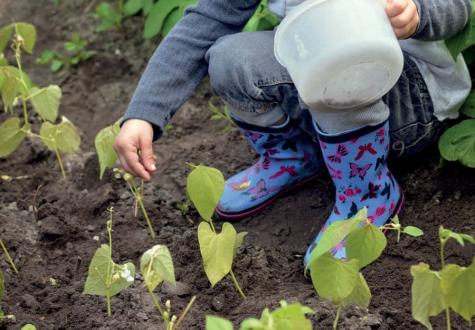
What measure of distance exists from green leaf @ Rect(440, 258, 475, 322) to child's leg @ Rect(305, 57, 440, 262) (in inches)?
15.9

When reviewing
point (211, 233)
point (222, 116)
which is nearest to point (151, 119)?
point (211, 233)

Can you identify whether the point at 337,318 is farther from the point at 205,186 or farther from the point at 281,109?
the point at 281,109

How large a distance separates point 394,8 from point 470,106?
43 centimetres

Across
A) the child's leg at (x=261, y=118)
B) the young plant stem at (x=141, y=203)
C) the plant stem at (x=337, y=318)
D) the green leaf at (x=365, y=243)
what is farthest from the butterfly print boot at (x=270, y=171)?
the green leaf at (x=365, y=243)

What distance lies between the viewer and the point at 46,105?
1.92m

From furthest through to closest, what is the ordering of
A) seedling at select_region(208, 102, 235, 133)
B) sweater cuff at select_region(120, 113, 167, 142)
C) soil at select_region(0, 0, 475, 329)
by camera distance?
seedling at select_region(208, 102, 235, 133) < sweater cuff at select_region(120, 113, 167, 142) < soil at select_region(0, 0, 475, 329)

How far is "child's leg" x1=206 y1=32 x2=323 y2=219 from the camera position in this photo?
5.41ft

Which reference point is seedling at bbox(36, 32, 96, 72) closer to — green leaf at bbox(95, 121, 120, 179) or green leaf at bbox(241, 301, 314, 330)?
green leaf at bbox(95, 121, 120, 179)

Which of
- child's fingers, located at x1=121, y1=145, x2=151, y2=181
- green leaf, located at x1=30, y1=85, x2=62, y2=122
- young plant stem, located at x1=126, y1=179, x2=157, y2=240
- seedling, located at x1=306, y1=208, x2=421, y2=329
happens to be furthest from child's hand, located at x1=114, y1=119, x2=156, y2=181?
seedling, located at x1=306, y1=208, x2=421, y2=329

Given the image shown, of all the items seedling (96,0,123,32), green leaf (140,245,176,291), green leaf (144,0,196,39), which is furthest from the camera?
seedling (96,0,123,32)

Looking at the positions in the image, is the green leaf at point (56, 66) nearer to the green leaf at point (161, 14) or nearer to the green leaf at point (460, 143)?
the green leaf at point (161, 14)

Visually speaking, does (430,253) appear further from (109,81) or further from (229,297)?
(109,81)

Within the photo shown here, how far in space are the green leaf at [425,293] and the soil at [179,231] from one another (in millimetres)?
195

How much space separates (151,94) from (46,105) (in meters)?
0.38
